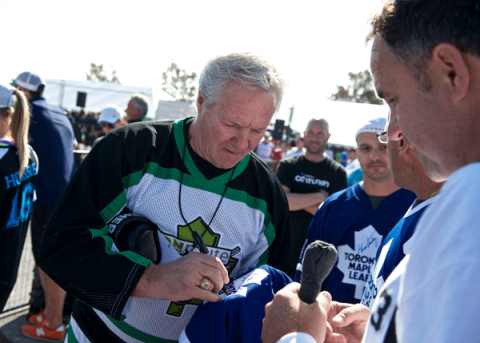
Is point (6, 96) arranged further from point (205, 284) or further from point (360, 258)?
point (360, 258)

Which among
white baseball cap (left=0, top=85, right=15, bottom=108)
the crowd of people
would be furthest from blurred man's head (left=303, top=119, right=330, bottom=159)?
white baseball cap (left=0, top=85, right=15, bottom=108)

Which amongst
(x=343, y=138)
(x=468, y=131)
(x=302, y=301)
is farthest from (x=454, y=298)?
(x=343, y=138)

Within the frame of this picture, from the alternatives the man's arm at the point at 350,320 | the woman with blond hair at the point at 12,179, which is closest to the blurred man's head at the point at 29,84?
the woman with blond hair at the point at 12,179

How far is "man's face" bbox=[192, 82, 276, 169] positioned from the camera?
158cm

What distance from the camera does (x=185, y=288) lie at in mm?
1269

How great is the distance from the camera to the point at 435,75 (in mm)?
718

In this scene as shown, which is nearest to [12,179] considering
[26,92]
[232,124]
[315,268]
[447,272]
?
[26,92]

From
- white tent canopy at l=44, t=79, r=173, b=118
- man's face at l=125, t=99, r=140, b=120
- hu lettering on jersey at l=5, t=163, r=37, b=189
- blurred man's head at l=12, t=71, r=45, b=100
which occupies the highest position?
blurred man's head at l=12, t=71, r=45, b=100

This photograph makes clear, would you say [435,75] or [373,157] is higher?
[435,75]

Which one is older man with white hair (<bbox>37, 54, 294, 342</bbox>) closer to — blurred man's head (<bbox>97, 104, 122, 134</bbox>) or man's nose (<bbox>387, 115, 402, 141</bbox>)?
man's nose (<bbox>387, 115, 402, 141</bbox>)

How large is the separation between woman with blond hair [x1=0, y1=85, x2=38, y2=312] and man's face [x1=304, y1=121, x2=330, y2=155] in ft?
9.51

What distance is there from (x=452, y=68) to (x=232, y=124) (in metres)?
1.03

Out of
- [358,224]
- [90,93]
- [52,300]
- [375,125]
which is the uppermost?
[375,125]

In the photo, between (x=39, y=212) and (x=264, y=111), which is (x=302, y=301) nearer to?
(x=264, y=111)
